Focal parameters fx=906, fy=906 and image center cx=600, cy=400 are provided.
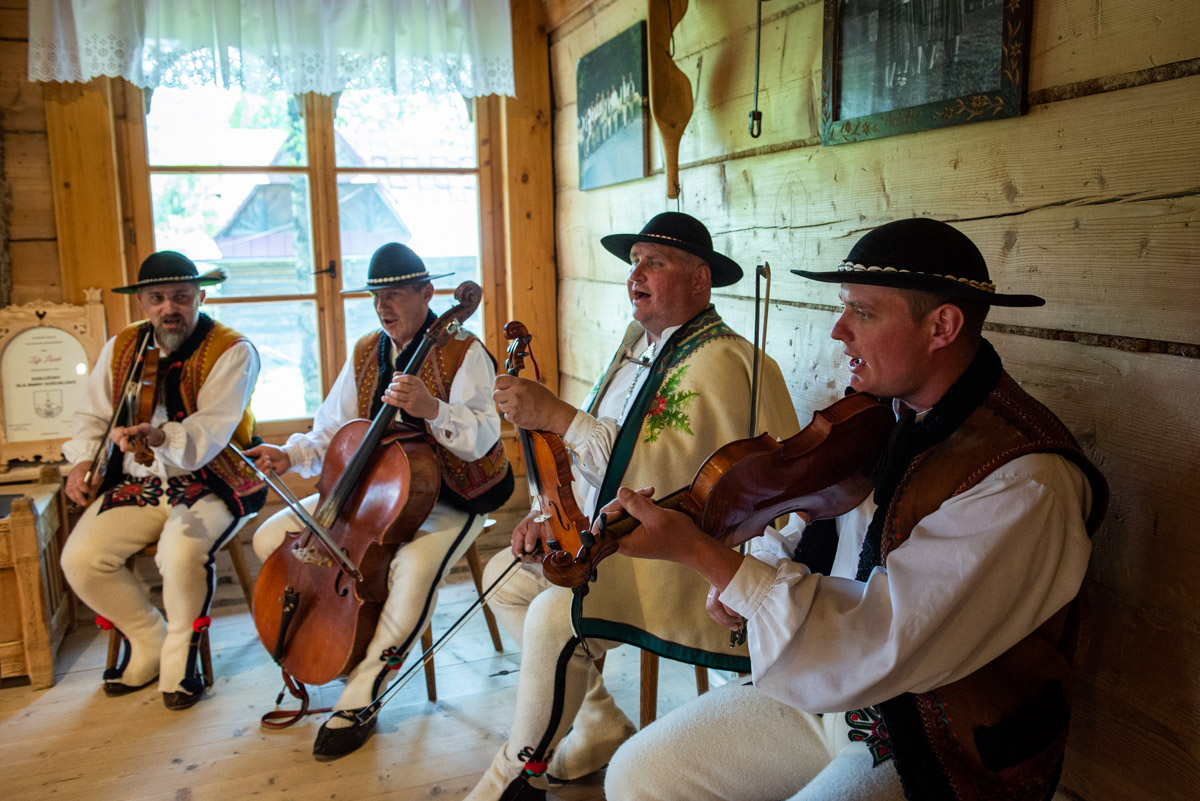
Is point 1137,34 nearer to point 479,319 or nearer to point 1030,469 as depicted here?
point 1030,469

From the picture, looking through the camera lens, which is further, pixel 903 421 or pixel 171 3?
pixel 171 3

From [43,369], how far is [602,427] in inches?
95.7

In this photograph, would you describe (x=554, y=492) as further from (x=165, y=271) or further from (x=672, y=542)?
(x=165, y=271)

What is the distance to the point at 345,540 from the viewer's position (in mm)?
2428

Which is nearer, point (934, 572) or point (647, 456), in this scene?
point (934, 572)

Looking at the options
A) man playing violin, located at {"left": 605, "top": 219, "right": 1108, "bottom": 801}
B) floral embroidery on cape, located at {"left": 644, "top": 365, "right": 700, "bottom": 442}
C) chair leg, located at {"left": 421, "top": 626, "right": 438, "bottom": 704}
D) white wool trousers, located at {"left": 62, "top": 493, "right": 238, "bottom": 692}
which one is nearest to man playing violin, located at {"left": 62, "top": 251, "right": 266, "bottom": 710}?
white wool trousers, located at {"left": 62, "top": 493, "right": 238, "bottom": 692}

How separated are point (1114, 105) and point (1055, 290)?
0.30 metres

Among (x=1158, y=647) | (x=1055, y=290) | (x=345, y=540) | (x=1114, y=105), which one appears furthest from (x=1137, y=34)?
(x=345, y=540)

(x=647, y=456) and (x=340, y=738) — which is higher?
(x=647, y=456)

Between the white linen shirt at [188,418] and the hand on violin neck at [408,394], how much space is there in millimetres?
722

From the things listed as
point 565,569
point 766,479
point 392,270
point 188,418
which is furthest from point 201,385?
point 766,479

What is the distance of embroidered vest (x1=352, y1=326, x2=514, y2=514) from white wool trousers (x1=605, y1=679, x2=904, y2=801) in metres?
1.23

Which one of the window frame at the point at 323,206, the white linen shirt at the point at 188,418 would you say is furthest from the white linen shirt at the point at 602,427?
the window frame at the point at 323,206

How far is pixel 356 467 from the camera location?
2.41 metres
